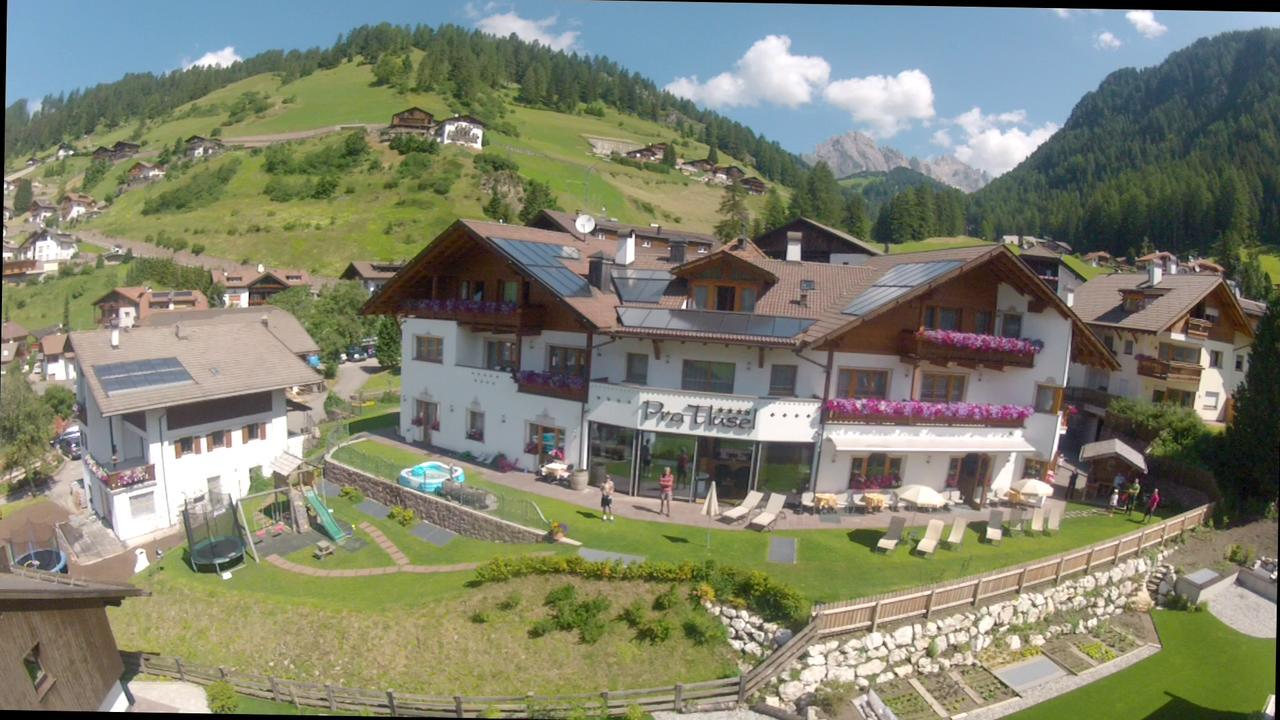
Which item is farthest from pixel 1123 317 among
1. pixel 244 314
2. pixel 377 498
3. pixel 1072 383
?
pixel 244 314

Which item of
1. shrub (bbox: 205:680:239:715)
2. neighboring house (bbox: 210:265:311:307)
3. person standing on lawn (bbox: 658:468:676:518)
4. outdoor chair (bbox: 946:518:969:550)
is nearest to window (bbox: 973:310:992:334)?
outdoor chair (bbox: 946:518:969:550)

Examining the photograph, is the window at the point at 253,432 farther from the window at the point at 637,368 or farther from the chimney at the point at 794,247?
the chimney at the point at 794,247

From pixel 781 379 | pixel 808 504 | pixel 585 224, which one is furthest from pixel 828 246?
pixel 808 504

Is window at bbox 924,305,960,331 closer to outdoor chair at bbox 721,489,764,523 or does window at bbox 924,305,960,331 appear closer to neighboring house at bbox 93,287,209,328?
outdoor chair at bbox 721,489,764,523

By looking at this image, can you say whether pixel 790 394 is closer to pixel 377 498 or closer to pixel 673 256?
pixel 673 256

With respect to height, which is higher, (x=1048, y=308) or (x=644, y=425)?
(x=1048, y=308)

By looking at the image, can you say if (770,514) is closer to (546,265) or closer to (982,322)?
(982,322)

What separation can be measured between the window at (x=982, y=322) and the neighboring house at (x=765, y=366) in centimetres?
5

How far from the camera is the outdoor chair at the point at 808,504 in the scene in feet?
61.4

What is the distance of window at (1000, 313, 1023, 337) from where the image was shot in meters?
20.6

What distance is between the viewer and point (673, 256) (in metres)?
24.9

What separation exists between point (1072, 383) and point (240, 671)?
33.5m

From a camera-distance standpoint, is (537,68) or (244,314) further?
(537,68)

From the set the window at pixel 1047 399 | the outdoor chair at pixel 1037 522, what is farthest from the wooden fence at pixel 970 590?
the window at pixel 1047 399
